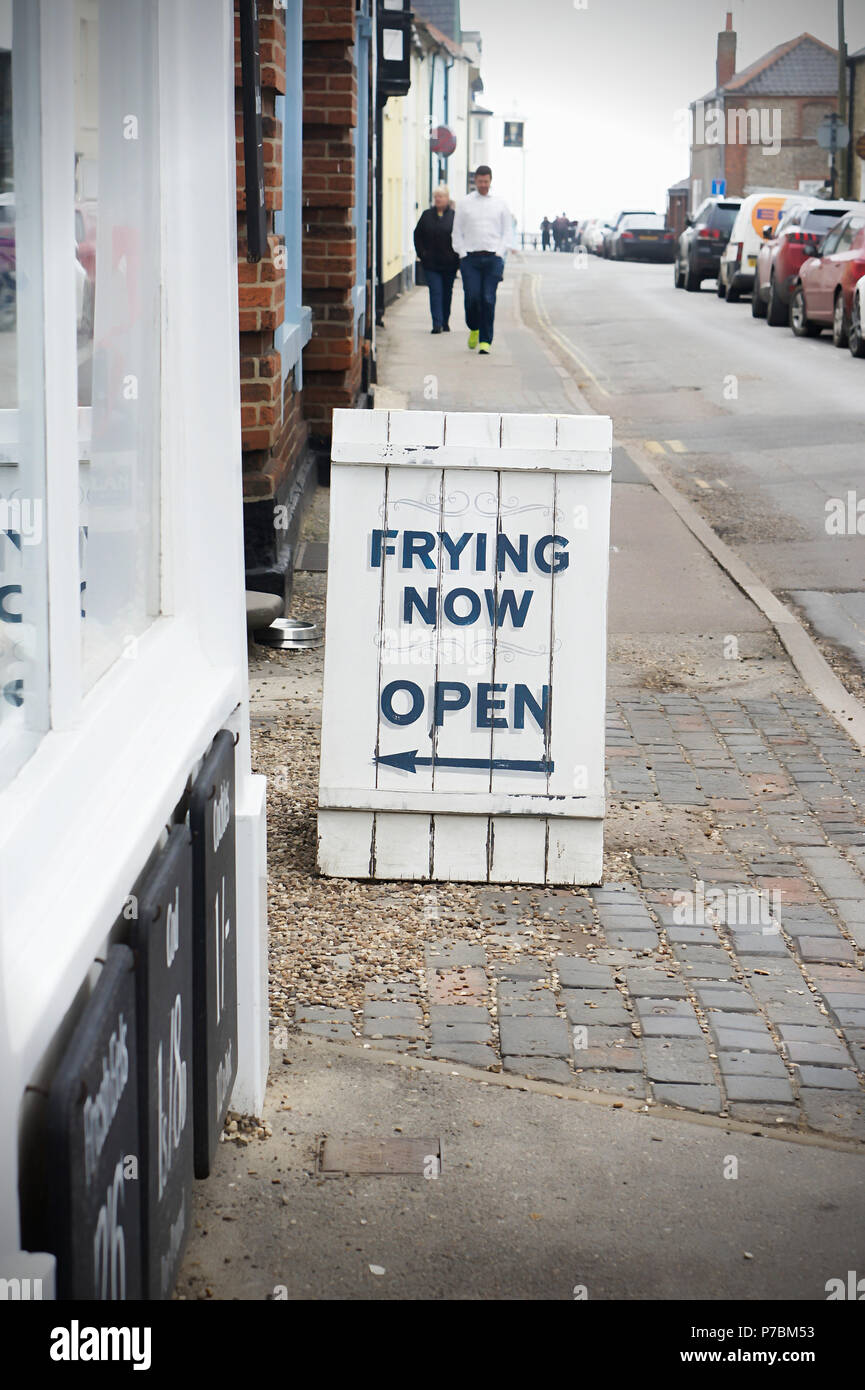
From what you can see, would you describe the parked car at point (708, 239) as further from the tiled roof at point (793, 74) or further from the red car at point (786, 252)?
the tiled roof at point (793, 74)

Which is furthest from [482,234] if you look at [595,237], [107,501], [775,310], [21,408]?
[595,237]

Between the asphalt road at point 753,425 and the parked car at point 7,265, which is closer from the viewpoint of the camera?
the parked car at point 7,265

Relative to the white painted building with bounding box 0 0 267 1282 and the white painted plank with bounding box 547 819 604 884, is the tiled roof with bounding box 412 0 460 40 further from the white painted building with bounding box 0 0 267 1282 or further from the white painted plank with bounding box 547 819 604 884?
the white painted building with bounding box 0 0 267 1282

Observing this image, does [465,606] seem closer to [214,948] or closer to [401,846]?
[401,846]

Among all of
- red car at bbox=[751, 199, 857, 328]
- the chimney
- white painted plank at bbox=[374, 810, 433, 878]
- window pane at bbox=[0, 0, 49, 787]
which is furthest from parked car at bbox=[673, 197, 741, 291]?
the chimney

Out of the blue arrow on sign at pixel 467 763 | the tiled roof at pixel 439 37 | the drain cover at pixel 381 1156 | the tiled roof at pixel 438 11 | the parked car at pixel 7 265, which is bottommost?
the drain cover at pixel 381 1156

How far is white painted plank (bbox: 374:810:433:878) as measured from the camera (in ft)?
14.8

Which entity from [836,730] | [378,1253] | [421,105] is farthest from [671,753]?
[421,105]

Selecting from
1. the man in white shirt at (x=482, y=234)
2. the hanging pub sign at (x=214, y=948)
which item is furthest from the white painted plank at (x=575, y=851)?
the man in white shirt at (x=482, y=234)

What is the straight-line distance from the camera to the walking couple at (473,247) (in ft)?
59.4

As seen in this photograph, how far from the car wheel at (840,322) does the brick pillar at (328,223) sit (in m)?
11.6

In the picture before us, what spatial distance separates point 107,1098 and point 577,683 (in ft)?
8.84

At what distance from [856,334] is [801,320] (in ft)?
9.74

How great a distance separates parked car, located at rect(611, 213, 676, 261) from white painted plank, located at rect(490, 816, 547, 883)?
160ft
